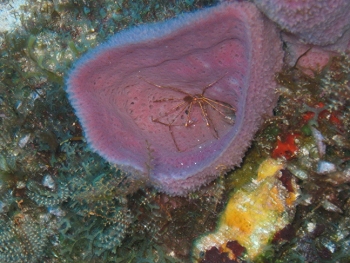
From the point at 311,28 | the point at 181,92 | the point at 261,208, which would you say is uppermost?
the point at 311,28

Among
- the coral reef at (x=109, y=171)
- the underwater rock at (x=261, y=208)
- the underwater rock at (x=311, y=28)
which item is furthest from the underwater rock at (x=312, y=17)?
the underwater rock at (x=261, y=208)

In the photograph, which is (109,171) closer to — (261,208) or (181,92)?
(181,92)

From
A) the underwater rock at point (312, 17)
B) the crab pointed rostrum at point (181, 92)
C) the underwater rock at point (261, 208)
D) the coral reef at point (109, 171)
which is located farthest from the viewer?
the underwater rock at point (261, 208)

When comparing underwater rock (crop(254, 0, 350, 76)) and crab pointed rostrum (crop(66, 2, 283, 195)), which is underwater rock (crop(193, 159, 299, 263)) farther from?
underwater rock (crop(254, 0, 350, 76))

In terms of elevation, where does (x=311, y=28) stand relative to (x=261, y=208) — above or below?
above

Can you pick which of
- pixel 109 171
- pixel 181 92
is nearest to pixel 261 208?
pixel 181 92

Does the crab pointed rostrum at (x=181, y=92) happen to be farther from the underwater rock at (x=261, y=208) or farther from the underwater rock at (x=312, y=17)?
the underwater rock at (x=261, y=208)

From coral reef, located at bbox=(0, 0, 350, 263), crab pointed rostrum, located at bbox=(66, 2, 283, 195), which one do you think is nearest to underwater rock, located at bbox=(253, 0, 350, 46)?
crab pointed rostrum, located at bbox=(66, 2, 283, 195)
